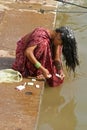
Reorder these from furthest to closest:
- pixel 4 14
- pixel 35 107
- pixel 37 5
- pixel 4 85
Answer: pixel 37 5
pixel 4 14
pixel 4 85
pixel 35 107

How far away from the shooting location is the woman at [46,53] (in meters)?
5.46

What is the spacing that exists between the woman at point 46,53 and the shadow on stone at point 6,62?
0.63 feet

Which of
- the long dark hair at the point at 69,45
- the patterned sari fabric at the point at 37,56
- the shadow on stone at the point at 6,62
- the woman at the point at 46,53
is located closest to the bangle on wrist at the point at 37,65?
the woman at the point at 46,53

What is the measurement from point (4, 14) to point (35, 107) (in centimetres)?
322

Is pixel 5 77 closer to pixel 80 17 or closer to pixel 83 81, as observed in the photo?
pixel 83 81

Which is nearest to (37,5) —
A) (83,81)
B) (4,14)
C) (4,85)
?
(4,14)

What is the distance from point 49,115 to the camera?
536cm

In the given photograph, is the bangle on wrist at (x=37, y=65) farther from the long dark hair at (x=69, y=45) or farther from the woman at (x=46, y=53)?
the long dark hair at (x=69, y=45)

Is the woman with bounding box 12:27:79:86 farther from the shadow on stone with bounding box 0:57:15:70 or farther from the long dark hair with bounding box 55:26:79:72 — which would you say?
the shadow on stone with bounding box 0:57:15:70

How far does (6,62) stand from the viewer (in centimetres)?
608

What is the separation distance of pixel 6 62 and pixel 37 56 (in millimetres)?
666

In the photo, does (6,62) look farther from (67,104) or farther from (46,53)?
(67,104)

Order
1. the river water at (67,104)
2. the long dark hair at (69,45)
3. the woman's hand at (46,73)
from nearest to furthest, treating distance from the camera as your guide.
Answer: the river water at (67,104) < the long dark hair at (69,45) < the woman's hand at (46,73)

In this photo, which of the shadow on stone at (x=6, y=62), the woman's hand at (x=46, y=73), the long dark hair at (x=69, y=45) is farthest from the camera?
the shadow on stone at (x=6, y=62)
